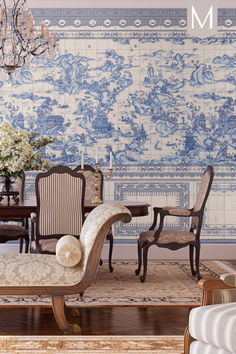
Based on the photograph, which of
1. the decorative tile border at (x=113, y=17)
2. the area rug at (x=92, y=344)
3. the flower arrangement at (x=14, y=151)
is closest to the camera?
the area rug at (x=92, y=344)

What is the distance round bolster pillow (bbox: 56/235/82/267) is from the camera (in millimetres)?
3871

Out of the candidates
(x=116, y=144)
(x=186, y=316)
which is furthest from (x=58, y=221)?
(x=116, y=144)

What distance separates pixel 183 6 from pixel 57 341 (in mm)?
5469

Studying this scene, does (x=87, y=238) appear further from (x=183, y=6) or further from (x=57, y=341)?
(x=183, y=6)

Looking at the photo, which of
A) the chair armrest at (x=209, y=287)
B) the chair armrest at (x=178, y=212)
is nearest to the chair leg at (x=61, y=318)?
the chair armrest at (x=209, y=287)

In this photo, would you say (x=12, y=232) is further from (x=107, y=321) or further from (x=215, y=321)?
(x=215, y=321)

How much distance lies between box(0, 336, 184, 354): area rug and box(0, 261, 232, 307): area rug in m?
1.05

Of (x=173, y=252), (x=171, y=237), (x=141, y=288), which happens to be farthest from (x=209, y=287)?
(x=173, y=252)

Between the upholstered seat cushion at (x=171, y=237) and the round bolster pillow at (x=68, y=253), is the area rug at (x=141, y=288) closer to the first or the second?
the upholstered seat cushion at (x=171, y=237)

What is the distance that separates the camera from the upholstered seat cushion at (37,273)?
3.85 m

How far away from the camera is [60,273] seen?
12.8ft

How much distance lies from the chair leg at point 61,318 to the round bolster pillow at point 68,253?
248mm

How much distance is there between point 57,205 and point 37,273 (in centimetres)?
137

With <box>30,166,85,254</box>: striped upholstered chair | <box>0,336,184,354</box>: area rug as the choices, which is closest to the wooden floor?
<box>0,336,184,354</box>: area rug
